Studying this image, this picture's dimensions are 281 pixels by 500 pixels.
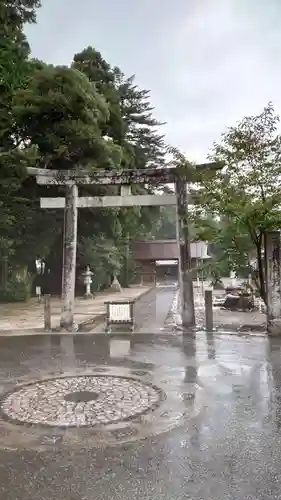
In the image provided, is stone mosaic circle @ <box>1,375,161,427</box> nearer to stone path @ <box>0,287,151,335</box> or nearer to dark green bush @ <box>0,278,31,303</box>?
stone path @ <box>0,287,151,335</box>

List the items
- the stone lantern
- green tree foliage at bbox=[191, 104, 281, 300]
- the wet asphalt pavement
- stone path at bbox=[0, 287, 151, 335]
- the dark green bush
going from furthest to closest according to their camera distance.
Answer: the stone lantern
the dark green bush
stone path at bbox=[0, 287, 151, 335]
green tree foliage at bbox=[191, 104, 281, 300]
the wet asphalt pavement

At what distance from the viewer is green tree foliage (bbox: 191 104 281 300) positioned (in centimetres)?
981

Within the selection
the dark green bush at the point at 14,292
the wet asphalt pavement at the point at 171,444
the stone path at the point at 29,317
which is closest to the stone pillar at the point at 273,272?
the wet asphalt pavement at the point at 171,444

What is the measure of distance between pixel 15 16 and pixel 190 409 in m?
12.1

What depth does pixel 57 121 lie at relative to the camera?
53.9ft

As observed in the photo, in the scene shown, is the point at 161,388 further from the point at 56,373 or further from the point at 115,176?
the point at 115,176

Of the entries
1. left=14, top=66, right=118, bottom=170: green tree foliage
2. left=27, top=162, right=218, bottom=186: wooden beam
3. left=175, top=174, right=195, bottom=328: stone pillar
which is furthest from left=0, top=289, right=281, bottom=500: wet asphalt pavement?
left=14, top=66, right=118, bottom=170: green tree foliage

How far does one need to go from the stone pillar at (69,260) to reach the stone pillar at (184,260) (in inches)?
121

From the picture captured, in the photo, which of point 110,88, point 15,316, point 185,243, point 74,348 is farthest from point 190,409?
point 110,88

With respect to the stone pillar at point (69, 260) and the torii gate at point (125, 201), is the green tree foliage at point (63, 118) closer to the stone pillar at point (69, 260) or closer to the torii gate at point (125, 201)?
the torii gate at point (125, 201)

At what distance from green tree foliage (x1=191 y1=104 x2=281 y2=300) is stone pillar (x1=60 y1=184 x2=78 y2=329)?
3761mm

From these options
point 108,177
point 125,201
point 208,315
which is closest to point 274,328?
point 208,315

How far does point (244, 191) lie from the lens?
399 inches

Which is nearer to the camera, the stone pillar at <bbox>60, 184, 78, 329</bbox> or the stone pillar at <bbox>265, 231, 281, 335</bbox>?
the stone pillar at <bbox>265, 231, 281, 335</bbox>
